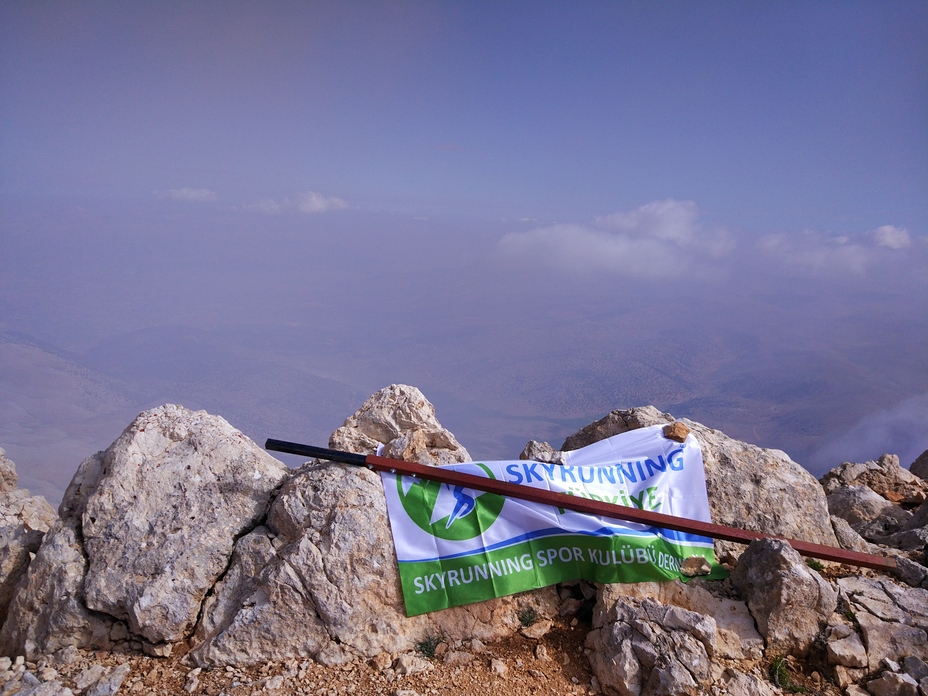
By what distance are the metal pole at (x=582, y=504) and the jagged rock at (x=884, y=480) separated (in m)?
4.06

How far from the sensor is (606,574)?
664 centimetres

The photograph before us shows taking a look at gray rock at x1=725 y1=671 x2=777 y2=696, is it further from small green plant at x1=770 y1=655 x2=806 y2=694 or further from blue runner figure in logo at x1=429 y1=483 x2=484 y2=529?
blue runner figure in logo at x1=429 y1=483 x2=484 y2=529

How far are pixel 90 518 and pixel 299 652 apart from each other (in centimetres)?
308

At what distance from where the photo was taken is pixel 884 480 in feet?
36.5

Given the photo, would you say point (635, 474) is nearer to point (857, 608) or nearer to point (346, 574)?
point (857, 608)

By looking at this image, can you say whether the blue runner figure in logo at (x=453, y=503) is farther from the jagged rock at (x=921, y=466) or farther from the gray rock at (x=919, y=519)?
the jagged rock at (x=921, y=466)

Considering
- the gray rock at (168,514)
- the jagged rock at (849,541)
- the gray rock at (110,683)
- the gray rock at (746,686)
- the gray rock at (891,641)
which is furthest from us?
the jagged rock at (849,541)

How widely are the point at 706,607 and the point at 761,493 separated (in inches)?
85.5

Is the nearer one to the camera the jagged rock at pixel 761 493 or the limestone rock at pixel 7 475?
the jagged rock at pixel 761 493

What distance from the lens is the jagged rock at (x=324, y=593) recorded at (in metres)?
6.18

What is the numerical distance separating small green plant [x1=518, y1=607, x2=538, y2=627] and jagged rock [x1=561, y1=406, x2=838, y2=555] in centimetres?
263

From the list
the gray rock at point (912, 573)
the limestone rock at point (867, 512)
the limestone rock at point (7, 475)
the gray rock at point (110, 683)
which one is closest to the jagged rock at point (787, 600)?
the gray rock at point (912, 573)

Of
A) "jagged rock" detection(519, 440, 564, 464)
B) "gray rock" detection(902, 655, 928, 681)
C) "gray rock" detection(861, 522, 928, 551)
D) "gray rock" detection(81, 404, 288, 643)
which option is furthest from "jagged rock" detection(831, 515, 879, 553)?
"gray rock" detection(81, 404, 288, 643)

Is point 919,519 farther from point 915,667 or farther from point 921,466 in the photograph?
point 921,466
